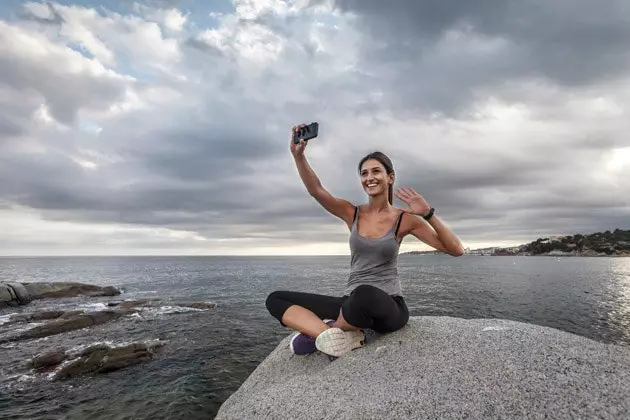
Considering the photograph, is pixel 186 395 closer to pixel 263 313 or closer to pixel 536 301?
pixel 263 313

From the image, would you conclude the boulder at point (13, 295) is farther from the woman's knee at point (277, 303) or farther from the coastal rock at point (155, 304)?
the woman's knee at point (277, 303)

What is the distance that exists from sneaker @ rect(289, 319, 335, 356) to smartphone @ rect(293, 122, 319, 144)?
3.66 meters

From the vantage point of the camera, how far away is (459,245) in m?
6.02

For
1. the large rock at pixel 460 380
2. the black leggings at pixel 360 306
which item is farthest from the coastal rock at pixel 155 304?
the large rock at pixel 460 380

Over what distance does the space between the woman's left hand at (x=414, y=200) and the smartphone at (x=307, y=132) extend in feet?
5.79

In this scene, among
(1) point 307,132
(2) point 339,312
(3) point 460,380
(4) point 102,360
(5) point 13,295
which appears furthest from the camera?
(5) point 13,295

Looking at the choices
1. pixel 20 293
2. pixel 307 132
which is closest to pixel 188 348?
pixel 307 132

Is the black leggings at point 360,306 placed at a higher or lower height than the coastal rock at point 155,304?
higher

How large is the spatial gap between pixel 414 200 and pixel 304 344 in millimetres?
3792

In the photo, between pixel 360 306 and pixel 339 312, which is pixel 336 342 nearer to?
pixel 339 312

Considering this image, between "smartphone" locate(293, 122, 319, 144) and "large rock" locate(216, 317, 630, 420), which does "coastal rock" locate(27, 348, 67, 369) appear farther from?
"smartphone" locate(293, 122, 319, 144)

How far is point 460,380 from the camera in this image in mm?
5254

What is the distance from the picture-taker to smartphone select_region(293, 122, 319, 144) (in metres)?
6.36

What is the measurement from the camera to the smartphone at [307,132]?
6361mm
